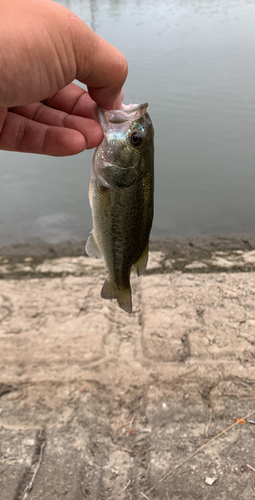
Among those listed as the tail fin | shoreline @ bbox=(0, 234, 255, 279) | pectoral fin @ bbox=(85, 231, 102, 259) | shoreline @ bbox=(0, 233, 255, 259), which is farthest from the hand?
shoreline @ bbox=(0, 233, 255, 259)

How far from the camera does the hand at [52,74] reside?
4.83 ft

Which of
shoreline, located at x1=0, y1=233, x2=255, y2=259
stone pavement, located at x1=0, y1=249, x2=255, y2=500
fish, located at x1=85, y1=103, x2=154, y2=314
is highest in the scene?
fish, located at x1=85, y1=103, x2=154, y2=314

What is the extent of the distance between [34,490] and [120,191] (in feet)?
7.18

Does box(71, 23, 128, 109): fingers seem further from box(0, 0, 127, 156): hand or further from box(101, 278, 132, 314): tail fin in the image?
box(101, 278, 132, 314): tail fin

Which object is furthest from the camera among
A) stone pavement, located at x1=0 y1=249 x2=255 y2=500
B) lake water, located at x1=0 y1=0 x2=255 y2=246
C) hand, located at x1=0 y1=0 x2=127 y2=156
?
lake water, located at x1=0 y1=0 x2=255 y2=246

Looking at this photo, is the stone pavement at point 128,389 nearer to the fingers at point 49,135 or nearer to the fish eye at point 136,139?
the fingers at point 49,135

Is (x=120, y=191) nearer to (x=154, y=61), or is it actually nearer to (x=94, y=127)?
(x=94, y=127)

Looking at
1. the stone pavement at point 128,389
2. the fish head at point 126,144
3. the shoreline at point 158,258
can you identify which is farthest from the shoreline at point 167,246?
the fish head at point 126,144

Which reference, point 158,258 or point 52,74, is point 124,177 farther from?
point 158,258

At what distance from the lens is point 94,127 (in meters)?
1.97

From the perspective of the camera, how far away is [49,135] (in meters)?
2.09

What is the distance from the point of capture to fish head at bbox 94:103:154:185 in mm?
1881

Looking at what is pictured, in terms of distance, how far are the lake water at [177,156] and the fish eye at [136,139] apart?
4.82 meters

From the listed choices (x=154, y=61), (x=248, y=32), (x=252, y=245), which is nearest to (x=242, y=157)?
(x=252, y=245)
